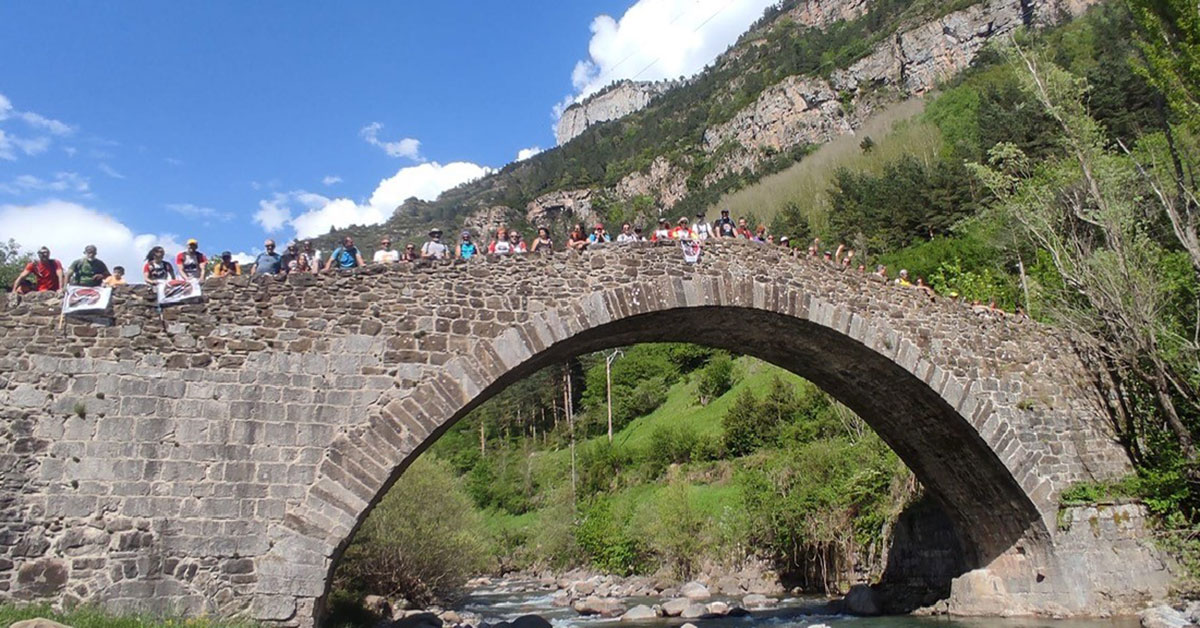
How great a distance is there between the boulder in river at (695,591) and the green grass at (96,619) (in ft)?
62.1

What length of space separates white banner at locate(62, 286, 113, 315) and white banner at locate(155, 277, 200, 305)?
629 millimetres

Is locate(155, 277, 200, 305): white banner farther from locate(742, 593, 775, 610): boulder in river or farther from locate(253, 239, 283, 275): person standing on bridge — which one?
locate(742, 593, 775, 610): boulder in river

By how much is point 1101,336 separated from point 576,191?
9868 centimetres

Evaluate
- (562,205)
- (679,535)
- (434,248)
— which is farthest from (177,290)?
(562,205)

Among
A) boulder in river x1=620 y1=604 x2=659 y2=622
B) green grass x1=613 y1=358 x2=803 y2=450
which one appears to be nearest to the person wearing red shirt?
boulder in river x1=620 y1=604 x2=659 y2=622

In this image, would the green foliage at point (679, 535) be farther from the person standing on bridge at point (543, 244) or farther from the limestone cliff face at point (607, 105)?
the limestone cliff face at point (607, 105)

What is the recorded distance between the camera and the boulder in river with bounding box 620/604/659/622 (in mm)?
21836

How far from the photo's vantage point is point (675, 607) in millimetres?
22156

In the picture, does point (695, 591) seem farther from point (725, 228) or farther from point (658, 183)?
point (658, 183)

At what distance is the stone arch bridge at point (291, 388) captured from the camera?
9.14 meters

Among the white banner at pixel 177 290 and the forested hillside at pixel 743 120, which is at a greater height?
the forested hillside at pixel 743 120

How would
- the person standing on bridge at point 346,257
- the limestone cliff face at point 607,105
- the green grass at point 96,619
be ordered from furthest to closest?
the limestone cliff face at point 607,105 → the person standing on bridge at point 346,257 → the green grass at point 96,619

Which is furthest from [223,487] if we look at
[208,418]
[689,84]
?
[689,84]

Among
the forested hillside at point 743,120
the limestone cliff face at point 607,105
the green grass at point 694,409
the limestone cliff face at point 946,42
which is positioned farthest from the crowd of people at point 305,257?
the limestone cliff face at point 607,105
